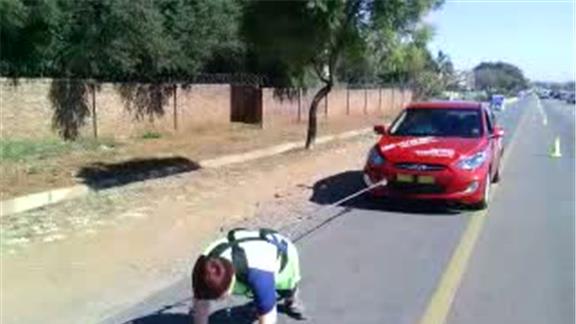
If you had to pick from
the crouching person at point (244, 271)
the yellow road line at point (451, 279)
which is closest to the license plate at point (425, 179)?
the yellow road line at point (451, 279)

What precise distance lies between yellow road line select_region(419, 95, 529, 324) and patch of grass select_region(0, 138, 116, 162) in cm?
1033

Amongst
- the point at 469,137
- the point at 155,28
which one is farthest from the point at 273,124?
the point at 469,137

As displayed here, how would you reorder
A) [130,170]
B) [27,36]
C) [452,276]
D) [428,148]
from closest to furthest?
[452,276]
[428,148]
[130,170]
[27,36]

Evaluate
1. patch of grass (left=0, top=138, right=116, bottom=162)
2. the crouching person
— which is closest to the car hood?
the crouching person

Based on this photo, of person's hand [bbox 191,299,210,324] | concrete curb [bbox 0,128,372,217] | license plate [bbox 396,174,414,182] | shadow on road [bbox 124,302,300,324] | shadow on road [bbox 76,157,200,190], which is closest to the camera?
person's hand [bbox 191,299,210,324]

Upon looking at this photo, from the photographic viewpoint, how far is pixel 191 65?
3170cm

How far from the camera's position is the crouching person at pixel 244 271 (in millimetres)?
5711

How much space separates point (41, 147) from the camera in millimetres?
22016

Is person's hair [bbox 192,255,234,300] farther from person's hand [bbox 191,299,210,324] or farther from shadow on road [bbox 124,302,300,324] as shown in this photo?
shadow on road [bbox 124,302,300,324]

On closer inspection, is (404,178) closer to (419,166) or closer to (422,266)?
(419,166)

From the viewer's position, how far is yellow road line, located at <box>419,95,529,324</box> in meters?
7.63

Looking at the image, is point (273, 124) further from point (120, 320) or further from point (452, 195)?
point (120, 320)

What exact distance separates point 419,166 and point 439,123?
1.85 metres

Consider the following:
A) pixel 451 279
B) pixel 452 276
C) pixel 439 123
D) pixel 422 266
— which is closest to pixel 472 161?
pixel 439 123
